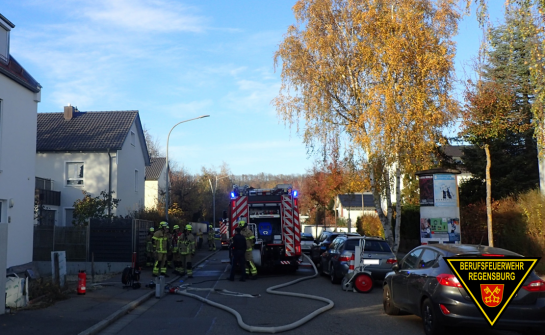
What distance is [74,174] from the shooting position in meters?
29.9

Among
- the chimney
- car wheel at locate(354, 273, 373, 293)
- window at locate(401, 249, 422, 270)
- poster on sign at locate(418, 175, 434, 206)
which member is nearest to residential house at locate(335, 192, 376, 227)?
the chimney

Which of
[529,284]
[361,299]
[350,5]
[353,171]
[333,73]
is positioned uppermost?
[350,5]

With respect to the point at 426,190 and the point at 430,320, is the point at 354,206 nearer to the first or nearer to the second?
the point at 426,190

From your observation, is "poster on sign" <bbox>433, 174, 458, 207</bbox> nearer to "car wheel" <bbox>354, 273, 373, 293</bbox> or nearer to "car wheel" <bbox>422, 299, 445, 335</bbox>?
"car wheel" <bbox>354, 273, 373, 293</bbox>

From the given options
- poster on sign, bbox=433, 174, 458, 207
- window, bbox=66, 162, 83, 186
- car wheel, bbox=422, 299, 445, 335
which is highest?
window, bbox=66, 162, 83, 186

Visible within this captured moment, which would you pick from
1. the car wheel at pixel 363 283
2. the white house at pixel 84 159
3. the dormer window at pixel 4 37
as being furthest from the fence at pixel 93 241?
the car wheel at pixel 363 283

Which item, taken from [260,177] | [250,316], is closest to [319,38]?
[250,316]

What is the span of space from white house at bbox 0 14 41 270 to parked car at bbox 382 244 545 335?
38.3 feet

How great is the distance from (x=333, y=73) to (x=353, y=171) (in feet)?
15.0

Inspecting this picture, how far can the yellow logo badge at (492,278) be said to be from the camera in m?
5.00

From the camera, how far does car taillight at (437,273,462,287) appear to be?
774 cm

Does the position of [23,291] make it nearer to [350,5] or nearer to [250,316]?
[250,316]

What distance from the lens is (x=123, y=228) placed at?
2038cm

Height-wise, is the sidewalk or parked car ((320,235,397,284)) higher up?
parked car ((320,235,397,284))
